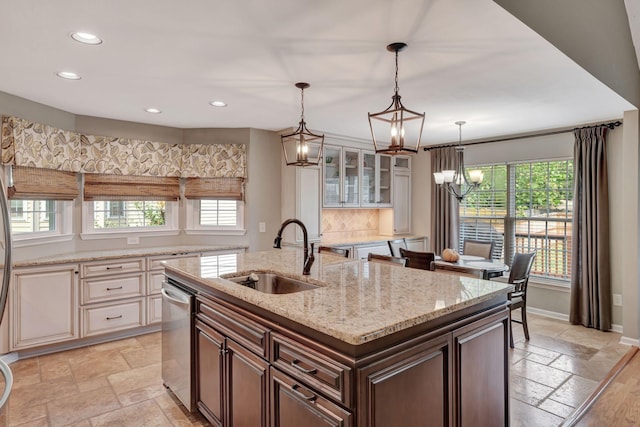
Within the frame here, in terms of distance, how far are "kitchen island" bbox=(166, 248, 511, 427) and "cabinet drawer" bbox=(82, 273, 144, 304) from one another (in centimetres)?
193

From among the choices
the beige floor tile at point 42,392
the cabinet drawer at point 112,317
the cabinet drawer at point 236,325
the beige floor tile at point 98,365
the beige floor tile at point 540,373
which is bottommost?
the beige floor tile at point 42,392

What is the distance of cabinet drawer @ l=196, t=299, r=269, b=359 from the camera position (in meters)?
1.84

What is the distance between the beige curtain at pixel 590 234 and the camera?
4.27m

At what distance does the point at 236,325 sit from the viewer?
2.03 meters

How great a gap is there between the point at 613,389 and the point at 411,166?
4204mm

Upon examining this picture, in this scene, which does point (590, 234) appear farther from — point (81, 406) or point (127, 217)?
point (127, 217)

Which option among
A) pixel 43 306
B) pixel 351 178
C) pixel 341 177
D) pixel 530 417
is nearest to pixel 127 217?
pixel 43 306

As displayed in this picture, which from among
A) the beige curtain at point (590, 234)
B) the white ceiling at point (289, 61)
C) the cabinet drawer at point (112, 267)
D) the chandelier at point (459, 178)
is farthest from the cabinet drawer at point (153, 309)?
the beige curtain at point (590, 234)

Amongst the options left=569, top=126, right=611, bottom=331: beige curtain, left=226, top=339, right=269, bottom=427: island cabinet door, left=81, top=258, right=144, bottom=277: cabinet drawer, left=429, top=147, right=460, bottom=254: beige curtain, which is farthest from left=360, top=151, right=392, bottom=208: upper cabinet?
left=226, top=339, right=269, bottom=427: island cabinet door

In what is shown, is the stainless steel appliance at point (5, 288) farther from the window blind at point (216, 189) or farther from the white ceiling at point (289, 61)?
the window blind at point (216, 189)

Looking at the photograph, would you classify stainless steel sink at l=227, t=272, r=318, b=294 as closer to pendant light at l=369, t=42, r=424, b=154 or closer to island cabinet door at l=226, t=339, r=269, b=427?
island cabinet door at l=226, t=339, r=269, b=427

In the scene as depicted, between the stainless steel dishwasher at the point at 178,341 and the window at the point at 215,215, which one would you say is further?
the window at the point at 215,215

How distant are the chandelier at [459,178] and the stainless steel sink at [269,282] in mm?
2679

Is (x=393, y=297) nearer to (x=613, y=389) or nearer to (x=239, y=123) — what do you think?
(x=613, y=389)
